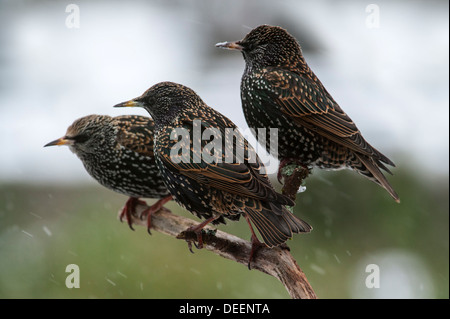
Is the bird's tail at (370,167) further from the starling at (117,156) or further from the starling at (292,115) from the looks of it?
the starling at (117,156)

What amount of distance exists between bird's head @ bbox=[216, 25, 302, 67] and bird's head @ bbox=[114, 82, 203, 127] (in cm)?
35

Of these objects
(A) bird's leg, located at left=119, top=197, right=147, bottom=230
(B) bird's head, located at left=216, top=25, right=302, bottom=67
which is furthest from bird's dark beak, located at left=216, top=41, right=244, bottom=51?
(A) bird's leg, located at left=119, top=197, right=147, bottom=230

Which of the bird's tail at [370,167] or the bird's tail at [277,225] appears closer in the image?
the bird's tail at [277,225]

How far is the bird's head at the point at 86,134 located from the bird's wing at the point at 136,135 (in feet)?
0.40

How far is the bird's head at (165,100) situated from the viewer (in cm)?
262

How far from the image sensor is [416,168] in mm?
5707

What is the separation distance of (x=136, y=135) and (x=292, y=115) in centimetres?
122

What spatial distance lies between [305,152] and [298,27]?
427 cm

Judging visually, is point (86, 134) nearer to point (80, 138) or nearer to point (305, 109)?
point (80, 138)

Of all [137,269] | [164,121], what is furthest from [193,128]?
[137,269]

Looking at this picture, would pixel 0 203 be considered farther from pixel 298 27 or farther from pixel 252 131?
pixel 252 131

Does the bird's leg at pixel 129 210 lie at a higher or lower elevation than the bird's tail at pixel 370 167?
lower

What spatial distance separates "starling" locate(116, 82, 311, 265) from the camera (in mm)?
2506

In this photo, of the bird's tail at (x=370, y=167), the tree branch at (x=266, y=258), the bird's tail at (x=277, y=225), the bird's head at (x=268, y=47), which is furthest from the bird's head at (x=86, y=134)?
the bird's tail at (x=370, y=167)
